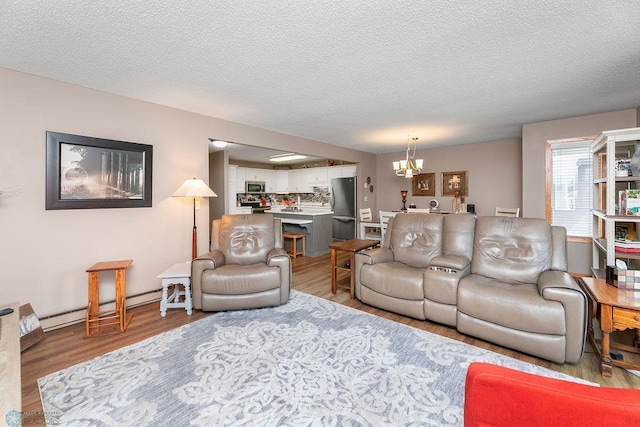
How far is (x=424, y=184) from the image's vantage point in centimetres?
673

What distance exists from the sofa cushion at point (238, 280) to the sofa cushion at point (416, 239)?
5.21 ft

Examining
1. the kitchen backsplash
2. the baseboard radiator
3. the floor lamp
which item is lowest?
the baseboard radiator

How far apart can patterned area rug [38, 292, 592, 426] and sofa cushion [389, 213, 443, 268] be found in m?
0.93

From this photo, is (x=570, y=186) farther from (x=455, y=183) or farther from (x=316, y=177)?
(x=316, y=177)

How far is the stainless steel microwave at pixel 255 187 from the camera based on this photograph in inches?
293

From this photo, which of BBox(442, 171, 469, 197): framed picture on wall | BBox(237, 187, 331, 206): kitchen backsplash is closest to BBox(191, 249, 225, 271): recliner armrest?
BBox(237, 187, 331, 206): kitchen backsplash

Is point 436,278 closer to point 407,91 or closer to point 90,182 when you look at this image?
point 407,91

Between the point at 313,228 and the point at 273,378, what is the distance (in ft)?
13.6

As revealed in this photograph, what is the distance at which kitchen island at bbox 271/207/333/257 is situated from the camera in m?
6.02

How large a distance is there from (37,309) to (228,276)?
1.80m


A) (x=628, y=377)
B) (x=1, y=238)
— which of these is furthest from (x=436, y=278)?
(x=1, y=238)

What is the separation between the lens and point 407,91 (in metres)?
3.05

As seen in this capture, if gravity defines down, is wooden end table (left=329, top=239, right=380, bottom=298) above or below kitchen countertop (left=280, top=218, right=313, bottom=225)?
below

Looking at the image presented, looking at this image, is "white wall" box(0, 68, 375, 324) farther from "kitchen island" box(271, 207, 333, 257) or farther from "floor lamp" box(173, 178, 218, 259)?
"kitchen island" box(271, 207, 333, 257)
